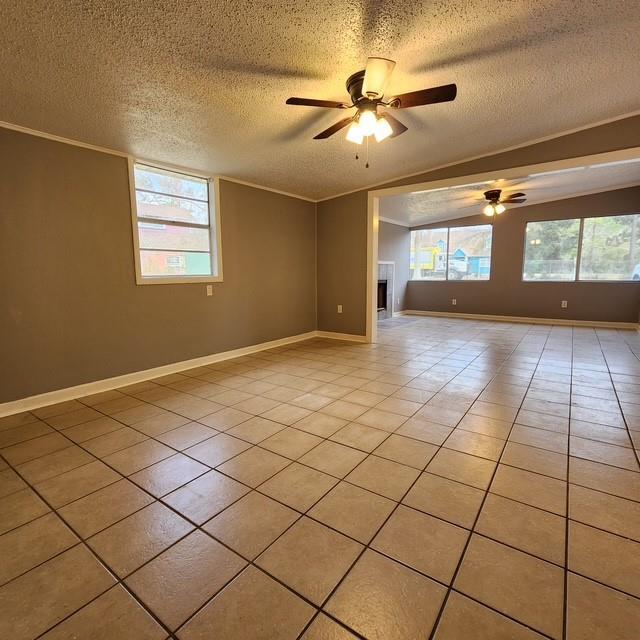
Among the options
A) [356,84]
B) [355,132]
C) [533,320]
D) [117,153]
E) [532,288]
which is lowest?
[533,320]

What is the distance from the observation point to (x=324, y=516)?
5.40ft

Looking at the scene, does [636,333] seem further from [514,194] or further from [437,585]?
[437,585]

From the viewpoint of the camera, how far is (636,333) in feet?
19.8

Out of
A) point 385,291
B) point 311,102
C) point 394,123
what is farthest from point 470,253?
point 311,102

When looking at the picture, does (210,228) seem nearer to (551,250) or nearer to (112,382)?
(112,382)

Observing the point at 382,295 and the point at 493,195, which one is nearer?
the point at 493,195

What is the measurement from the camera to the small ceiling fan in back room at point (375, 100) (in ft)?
6.87

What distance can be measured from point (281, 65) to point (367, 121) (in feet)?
2.24

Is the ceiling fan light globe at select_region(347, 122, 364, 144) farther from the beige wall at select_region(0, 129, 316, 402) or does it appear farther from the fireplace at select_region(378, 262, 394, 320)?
the fireplace at select_region(378, 262, 394, 320)

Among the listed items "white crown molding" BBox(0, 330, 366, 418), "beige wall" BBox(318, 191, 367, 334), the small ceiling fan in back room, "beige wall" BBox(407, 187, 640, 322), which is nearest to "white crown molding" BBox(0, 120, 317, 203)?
"beige wall" BBox(318, 191, 367, 334)

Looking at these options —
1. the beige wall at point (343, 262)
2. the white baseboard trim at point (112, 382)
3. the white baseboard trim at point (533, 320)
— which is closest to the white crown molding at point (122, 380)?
the white baseboard trim at point (112, 382)

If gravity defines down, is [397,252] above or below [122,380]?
above

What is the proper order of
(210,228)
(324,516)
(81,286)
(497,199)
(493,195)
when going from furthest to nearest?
(497,199), (493,195), (210,228), (81,286), (324,516)

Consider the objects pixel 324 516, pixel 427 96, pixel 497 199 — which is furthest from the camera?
pixel 497 199
